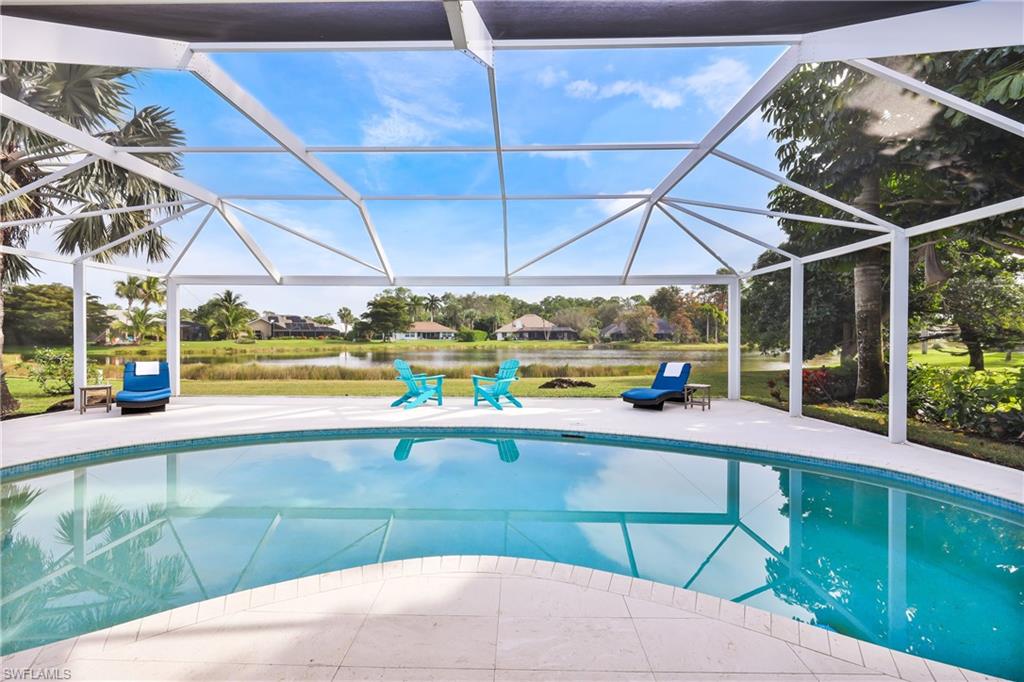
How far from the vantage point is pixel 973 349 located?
7.94 m

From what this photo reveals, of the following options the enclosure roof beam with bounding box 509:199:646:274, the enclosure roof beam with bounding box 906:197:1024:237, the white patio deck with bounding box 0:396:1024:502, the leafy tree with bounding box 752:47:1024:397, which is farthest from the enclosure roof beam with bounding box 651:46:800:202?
the white patio deck with bounding box 0:396:1024:502

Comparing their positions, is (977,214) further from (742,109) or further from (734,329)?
(734,329)

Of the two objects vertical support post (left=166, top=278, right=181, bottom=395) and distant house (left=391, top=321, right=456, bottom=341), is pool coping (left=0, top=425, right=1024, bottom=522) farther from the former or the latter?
distant house (left=391, top=321, right=456, bottom=341)

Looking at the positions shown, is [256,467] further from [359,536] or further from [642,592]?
[642,592]

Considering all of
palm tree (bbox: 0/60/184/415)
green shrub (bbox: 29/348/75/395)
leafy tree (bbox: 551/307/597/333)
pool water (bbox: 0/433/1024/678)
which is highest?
palm tree (bbox: 0/60/184/415)

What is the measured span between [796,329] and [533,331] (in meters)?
8.44

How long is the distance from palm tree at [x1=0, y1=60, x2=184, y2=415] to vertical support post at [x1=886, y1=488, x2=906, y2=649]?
32.2 ft

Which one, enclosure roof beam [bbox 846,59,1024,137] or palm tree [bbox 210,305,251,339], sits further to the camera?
palm tree [bbox 210,305,251,339]

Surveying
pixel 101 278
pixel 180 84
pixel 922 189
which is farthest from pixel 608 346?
pixel 101 278

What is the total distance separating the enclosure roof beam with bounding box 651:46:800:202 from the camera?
3754 mm

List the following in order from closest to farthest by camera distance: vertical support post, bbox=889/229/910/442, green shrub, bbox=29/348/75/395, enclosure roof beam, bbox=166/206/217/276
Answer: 1. vertical support post, bbox=889/229/910/442
2. enclosure roof beam, bbox=166/206/217/276
3. green shrub, bbox=29/348/75/395

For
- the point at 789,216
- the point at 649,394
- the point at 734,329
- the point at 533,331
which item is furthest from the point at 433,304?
the point at 789,216

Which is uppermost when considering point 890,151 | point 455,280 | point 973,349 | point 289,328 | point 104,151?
point 890,151

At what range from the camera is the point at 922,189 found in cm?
717
